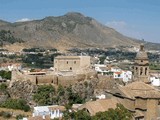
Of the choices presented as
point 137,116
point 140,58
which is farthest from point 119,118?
point 140,58

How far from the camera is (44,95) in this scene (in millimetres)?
47750

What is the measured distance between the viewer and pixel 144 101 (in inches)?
1350

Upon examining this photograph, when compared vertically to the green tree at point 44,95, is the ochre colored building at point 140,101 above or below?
above

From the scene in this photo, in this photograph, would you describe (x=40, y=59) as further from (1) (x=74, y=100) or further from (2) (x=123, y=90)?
(2) (x=123, y=90)

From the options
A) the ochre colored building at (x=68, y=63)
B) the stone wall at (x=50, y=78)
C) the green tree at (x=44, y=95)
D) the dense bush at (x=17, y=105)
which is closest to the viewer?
the dense bush at (x=17, y=105)

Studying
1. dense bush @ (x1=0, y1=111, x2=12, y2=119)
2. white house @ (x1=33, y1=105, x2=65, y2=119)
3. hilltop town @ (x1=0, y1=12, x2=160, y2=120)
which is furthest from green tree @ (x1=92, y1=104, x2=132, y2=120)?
dense bush @ (x1=0, y1=111, x2=12, y2=119)

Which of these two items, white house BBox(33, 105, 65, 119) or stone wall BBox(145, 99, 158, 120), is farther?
white house BBox(33, 105, 65, 119)

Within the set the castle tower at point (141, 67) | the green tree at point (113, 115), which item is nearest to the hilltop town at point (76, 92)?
the castle tower at point (141, 67)

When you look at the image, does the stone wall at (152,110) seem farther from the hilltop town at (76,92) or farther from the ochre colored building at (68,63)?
the ochre colored building at (68,63)

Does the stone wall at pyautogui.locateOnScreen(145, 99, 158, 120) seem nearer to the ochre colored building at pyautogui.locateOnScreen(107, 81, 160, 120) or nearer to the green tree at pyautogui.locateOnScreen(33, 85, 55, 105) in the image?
the ochre colored building at pyautogui.locateOnScreen(107, 81, 160, 120)

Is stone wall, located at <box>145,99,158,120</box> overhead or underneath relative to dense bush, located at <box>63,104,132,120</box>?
underneath

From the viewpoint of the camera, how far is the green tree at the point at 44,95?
1882 inches

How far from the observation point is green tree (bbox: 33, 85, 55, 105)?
47.8m

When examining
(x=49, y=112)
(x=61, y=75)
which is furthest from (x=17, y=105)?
(x=61, y=75)
